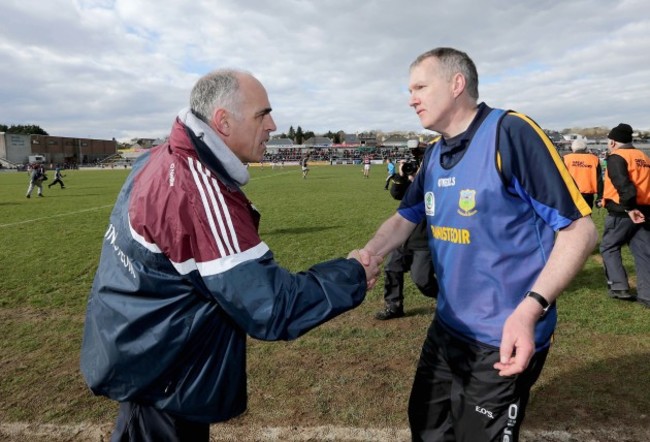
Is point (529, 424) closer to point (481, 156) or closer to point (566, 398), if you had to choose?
point (566, 398)

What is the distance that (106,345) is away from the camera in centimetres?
179

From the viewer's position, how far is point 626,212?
616cm

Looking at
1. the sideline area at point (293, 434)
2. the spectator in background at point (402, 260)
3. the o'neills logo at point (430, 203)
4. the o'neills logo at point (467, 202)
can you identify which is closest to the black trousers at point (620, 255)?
the spectator in background at point (402, 260)

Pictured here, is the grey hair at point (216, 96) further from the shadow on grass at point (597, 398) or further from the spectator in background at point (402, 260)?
the spectator in background at point (402, 260)

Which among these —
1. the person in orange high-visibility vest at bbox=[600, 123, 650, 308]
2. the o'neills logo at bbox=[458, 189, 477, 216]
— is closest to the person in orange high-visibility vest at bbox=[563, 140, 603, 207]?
the person in orange high-visibility vest at bbox=[600, 123, 650, 308]

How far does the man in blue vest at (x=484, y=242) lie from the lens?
6.39ft

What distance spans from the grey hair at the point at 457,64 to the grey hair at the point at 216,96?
108 cm

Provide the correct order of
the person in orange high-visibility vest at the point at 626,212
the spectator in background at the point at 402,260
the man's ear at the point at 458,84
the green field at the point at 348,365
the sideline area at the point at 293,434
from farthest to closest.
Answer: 1. the person in orange high-visibility vest at the point at 626,212
2. the spectator in background at the point at 402,260
3. the green field at the point at 348,365
4. the sideline area at the point at 293,434
5. the man's ear at the point at 458,84

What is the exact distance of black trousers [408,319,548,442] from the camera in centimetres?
218

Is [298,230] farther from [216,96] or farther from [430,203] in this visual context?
[216,96]

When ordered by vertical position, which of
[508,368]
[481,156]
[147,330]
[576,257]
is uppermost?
[481,156]

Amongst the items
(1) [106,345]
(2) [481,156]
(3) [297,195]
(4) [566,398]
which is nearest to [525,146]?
(2) [481,156]

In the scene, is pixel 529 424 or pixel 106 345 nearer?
pixel 106 345

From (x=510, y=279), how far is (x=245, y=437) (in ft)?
7.77
